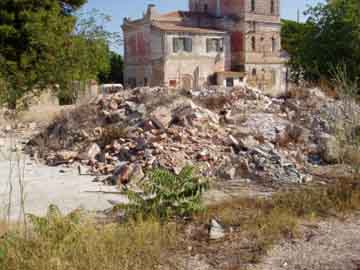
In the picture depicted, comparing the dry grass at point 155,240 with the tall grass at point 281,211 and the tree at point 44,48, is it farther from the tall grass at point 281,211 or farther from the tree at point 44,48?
the tree at point 44,48

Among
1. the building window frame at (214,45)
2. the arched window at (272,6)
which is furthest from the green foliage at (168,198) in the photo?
the arched window at (272,6)

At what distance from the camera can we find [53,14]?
18.2 meters

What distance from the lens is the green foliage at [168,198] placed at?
195 inches

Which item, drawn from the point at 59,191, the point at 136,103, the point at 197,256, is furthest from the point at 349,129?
the point at 136,103

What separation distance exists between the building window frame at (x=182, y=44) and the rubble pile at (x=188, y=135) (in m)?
19.5

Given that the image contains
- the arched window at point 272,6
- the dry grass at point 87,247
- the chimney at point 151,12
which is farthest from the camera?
the arched window at point 272,6

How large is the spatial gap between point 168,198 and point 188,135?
458 cm

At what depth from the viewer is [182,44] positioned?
3275cm

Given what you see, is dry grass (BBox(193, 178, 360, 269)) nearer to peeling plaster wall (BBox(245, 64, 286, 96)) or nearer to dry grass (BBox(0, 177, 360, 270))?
dry grass (BBox(0, 177, 360, 270))

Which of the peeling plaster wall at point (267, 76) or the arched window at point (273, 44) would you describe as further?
the arched window at point (273, 44)

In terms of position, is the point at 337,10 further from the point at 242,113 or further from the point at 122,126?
the point at 122,126

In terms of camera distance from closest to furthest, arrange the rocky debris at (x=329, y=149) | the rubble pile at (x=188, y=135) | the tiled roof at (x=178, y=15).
Answer: the rubble pile at (x=188, y=135) < the rocky debris at (x=329, y=149) < the tiled roof at (x=178, y=15)

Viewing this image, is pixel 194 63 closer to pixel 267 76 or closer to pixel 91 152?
pixel 267 76

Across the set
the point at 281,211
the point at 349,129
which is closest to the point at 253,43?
the point at 349,129
